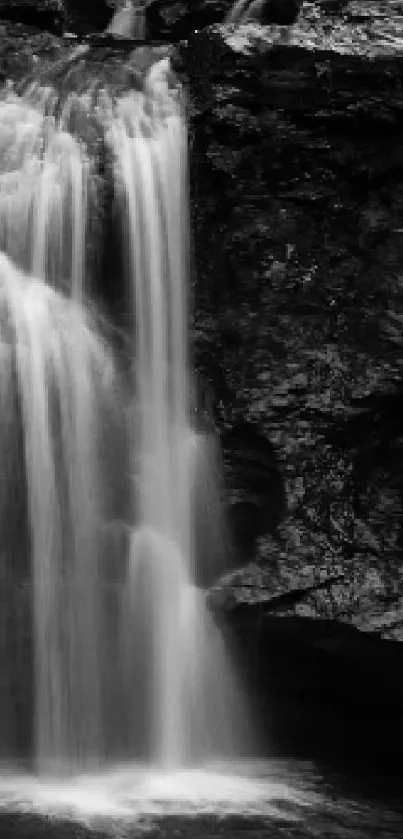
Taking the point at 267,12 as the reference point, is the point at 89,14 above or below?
above

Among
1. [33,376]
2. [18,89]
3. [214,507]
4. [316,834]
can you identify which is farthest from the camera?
[18,89]

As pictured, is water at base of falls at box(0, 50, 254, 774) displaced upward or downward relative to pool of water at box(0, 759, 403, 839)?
upward

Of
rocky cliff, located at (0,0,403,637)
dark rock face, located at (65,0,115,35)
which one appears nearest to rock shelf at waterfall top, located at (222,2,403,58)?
rocky cliff, located at (0,0,403,637)

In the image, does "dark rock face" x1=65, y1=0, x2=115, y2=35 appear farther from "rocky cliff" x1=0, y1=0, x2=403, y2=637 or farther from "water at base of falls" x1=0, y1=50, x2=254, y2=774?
"water at base of falls" x1=0, y1=50, x2=254, y2=774

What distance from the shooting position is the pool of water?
6.92 meters

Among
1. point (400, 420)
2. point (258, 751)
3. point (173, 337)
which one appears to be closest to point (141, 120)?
point (173, 337)

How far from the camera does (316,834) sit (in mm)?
7074

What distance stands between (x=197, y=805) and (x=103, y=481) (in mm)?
2825

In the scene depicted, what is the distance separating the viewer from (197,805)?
7.46 m

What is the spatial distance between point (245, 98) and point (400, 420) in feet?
11.4

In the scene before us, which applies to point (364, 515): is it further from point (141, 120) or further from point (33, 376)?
point (141, 120)

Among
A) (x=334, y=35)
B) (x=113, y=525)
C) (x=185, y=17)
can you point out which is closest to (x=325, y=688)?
(x=113, y=525)

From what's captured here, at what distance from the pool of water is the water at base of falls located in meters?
0.32

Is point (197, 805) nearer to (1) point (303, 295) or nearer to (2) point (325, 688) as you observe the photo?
(2) point (325, 688)
